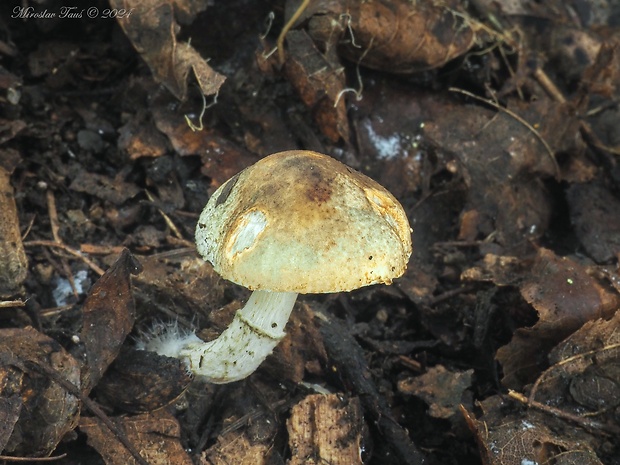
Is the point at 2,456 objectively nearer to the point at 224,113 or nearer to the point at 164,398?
the point at 164,398

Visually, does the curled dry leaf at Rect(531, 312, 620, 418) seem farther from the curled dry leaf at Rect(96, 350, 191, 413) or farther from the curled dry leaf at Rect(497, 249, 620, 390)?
the curled dry leaf at Rect(96, 350, 191, 413)

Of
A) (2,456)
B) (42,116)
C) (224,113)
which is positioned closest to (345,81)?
(224,113)

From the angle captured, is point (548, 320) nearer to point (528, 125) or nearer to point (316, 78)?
point (528, 125)

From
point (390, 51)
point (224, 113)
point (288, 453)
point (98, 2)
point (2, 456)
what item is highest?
point (98, 2)

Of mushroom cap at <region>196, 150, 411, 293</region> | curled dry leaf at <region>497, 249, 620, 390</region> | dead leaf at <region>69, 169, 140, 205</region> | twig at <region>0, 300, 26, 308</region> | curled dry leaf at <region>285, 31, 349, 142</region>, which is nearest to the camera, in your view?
mushroom cap at <region>196, 150, 411, 293</region>

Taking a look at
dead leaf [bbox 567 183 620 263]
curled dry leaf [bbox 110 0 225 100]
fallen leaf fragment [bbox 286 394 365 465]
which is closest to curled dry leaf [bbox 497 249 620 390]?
dead leaf [bbox 567 183 620 263]

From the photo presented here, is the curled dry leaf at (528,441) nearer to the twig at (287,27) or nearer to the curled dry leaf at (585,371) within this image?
the curled dry leaf at (585,371)
